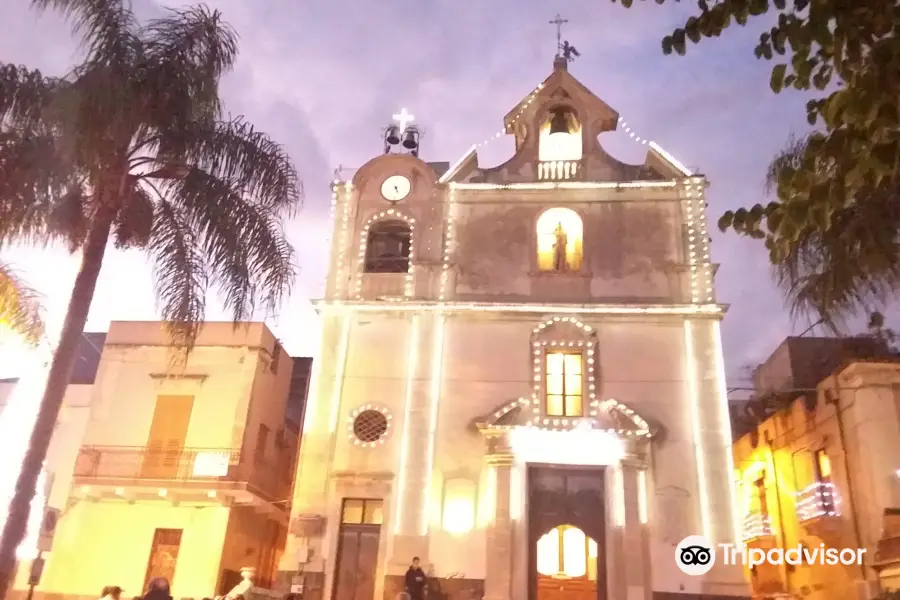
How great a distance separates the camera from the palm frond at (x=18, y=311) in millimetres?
13188

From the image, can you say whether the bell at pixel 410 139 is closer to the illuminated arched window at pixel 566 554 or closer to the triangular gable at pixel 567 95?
the triangular gable at pixel 567 95

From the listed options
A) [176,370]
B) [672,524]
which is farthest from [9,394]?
[672,524]

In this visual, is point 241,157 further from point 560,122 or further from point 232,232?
point 560,122

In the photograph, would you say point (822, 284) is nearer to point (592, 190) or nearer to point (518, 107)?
point (592, 190)

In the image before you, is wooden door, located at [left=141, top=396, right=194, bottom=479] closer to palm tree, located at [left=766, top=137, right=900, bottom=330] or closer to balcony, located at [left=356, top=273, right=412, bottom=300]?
balcony, located at [left=356, top=273, right=412, bottom=300]

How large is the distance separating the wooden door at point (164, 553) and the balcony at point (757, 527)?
1664cm

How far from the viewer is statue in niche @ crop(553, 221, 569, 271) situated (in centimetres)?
2086

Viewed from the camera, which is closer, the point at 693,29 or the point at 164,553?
the point at 693,29

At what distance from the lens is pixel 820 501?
20.1 metres

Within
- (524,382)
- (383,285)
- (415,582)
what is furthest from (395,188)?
(415,582)

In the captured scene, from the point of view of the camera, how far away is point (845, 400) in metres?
19.6

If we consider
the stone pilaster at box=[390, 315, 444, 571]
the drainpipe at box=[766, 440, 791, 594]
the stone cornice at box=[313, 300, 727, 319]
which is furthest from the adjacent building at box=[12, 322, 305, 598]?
the drainpipe at box=[766, 440, 791, 594]

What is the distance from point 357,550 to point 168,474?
5900 mm

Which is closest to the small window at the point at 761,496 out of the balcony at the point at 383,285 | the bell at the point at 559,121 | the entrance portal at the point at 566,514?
the entrance portal at the point at 566,514
